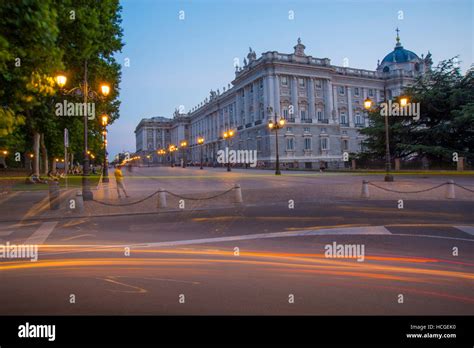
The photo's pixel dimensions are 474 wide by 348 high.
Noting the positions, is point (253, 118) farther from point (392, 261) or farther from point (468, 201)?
point (392, 261)

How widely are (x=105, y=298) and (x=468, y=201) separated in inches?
624

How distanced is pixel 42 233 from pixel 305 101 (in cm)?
7930

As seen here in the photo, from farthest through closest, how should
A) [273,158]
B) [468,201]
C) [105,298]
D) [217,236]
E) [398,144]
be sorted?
[273,158] → [398,144] → [468,201] → [217,236] → [105,298]

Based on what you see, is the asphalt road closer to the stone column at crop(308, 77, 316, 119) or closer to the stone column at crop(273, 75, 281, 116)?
the stone column at crop(273, 75, 281, 116)

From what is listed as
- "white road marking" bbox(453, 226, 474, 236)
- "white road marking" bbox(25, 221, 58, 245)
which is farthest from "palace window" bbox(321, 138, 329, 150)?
"white road marking" bbox(25, 221, 58, 245)

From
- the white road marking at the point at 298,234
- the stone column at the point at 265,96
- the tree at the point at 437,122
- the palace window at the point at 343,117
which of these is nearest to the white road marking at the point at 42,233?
the white road marking at the point at 298,234

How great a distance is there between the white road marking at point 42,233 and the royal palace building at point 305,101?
60.4 m

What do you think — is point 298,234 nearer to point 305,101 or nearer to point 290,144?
point 290,144

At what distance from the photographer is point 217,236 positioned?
9.84m

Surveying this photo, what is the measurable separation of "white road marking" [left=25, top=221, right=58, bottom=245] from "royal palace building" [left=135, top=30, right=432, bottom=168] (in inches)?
2378

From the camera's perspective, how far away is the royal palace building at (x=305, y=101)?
8006 centimetres

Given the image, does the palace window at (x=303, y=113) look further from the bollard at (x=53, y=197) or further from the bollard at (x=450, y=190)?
the bollard at (x=53, y=197)
